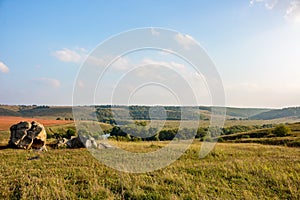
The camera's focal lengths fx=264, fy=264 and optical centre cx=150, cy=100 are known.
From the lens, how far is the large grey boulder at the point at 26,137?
2452 cm

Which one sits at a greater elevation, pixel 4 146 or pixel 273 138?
pixel 4 146

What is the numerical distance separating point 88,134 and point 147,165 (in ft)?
42.5

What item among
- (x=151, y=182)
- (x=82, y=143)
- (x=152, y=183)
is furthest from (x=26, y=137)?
(x=152, y=183)

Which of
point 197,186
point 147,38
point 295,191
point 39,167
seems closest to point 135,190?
point 197,186

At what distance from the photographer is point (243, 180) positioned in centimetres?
1190

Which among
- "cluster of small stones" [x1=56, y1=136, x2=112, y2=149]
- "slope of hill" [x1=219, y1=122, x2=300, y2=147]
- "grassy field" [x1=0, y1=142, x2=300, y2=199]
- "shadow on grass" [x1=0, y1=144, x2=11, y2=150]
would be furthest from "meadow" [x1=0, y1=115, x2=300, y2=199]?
"slope of hill" [x1=219, y1=122, x2=300, y2=147]

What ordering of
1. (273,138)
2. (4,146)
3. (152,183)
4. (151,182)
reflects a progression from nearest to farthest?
(152,183) < (151,182) < (4,146) < (273,138)

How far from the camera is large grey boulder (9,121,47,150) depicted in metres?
24.5

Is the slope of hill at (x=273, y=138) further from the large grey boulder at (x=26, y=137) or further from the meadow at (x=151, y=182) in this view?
the large grey boulder at (x=26, y=137)

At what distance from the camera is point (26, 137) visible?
25.2m

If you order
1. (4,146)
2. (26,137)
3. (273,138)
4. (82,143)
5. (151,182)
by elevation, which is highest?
(26,137)

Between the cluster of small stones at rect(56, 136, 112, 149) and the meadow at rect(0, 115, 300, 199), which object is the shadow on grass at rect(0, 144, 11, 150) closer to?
the cluster of small stones at rect(56, 136, 112, 149)

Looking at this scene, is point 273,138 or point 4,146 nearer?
point 4,146

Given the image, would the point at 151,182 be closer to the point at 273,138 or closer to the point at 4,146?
the point at 4,146
